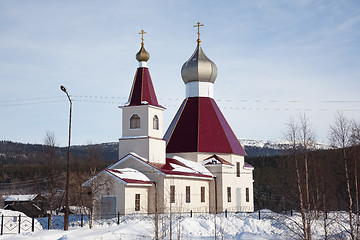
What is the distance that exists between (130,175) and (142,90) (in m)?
7.12

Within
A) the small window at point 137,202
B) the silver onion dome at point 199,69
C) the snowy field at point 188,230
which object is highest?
the silver onion dome at point 199,69

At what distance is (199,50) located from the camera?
43.3m

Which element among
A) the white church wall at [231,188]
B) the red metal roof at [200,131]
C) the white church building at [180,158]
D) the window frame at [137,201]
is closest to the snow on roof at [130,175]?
the white church building at [180,158]

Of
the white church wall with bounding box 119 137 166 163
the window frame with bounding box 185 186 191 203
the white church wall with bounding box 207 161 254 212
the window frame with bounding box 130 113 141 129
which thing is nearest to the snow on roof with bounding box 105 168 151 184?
the white church wall with bounding box 119 137 166 163

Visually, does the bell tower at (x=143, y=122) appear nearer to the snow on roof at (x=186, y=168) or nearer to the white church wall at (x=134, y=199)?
the snow on roof at (x=186, y=168)

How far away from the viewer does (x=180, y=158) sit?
37219mm

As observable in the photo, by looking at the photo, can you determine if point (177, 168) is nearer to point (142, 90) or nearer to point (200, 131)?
point (200, 131)

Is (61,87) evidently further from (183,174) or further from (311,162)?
(311,162)

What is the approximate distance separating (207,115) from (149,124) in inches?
287

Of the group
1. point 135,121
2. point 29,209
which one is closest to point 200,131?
point 135,121

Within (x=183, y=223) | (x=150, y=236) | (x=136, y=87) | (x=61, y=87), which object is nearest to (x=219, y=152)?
(x=136, y=87)

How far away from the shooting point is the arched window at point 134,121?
35375 millimetres

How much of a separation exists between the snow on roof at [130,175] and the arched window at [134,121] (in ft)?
12.0

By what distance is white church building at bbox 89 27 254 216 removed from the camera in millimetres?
31453
